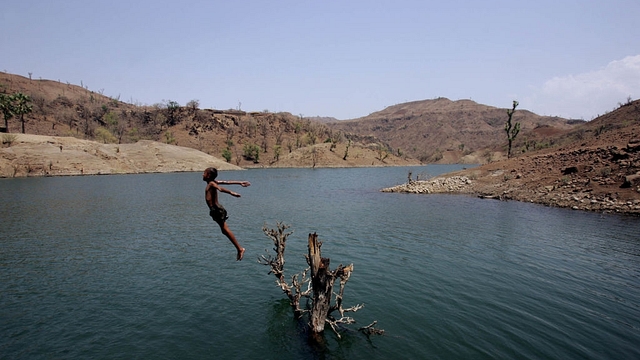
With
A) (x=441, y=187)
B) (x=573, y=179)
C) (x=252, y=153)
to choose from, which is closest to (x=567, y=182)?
(x=573, y=179)

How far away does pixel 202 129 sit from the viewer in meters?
165

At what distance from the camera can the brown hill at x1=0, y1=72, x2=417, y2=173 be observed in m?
134

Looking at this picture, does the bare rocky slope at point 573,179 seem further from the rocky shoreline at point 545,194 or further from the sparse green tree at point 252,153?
the sparse green tree at point 252,153

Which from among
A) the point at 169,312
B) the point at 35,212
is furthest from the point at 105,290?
the point at 35,212

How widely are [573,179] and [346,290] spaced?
35989 millimetres

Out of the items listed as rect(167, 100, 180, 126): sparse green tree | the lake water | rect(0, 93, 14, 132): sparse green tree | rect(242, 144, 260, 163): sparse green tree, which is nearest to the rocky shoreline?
the lake water

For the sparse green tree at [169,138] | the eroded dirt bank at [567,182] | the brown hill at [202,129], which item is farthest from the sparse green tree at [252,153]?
the eroded dirt bank at [567,182]

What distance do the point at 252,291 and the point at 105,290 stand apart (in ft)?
21.1

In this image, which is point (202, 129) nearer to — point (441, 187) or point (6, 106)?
point (6, 106)

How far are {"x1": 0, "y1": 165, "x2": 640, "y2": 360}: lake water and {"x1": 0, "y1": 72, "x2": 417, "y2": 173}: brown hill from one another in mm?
114817

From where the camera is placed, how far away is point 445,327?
11219mm

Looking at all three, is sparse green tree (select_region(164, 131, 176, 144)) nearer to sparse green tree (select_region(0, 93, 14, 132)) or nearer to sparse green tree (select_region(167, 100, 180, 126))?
sparse green tree (select_region(167, 100, 180, 126))

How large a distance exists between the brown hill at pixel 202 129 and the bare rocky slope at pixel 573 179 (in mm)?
92850

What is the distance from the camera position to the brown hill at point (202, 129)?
13400 centimetres
